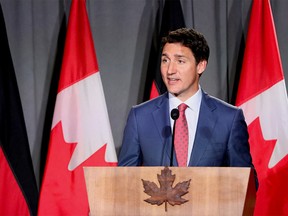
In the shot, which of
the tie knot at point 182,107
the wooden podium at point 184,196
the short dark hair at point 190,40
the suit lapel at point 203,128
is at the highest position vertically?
the short dark hair at point 190,40

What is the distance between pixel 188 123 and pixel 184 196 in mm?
714

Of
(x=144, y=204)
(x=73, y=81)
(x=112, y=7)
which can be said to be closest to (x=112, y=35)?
(x=112, y=7)

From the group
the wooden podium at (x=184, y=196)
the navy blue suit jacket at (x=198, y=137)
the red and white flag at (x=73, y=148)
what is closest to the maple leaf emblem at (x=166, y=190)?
the wooden podium at (x=184, y=196)

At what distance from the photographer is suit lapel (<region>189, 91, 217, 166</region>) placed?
7.04 feet

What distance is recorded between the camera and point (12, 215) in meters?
3.54

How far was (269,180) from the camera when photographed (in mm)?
3428

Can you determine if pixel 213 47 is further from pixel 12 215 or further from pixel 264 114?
pixel 12 215

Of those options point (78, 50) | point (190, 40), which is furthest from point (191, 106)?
point (78, 50)

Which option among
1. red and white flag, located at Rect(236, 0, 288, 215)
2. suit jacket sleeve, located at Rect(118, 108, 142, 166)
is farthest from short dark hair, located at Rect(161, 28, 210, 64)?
red and white flag, located at Rect(236, 0, 288, 215)

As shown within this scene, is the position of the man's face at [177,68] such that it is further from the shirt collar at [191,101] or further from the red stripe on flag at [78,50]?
the red stripe on flag at [78,50]

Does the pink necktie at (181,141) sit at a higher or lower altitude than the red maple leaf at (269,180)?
higher

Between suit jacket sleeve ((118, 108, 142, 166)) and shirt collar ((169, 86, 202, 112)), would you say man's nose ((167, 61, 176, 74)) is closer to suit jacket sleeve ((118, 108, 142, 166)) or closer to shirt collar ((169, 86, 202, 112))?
shirt collar ((169, 86, 202, 112))

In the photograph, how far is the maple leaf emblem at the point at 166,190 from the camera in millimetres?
1616

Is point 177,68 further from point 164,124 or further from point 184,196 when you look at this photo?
point 184,196
